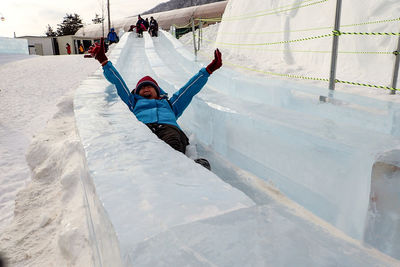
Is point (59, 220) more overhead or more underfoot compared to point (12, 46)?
more underfoot

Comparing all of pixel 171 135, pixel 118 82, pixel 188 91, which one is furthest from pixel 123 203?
pixel 118 82

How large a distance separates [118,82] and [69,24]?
169 feet

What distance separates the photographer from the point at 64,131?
2539mm

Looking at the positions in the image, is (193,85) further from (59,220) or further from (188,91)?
(59,220)

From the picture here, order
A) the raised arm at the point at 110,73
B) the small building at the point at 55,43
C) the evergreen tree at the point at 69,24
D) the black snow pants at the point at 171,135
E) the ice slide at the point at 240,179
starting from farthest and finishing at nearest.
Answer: the evergreen tree at the point at 69,24, the small building at the point at 55,43, the raised arm at the point at 110,73, the black snow pants at the point at 171,135, the ice slide at the point at 240,179

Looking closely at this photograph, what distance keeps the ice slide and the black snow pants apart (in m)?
0.29

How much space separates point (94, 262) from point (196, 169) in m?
0.51

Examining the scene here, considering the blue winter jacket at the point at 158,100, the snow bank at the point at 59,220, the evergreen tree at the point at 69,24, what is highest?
the evergreen tree at the point at 69,24

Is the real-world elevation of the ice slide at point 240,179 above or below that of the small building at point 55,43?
below

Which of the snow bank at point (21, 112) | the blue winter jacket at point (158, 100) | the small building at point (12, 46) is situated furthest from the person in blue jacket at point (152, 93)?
the small building at point (12, 46)

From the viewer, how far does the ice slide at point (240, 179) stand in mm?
686

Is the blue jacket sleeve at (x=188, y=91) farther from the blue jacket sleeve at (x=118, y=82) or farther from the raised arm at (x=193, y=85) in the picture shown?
the blue jacket sleeve at (x=118, y=82)

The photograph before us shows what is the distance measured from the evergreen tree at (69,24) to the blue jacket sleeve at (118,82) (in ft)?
165

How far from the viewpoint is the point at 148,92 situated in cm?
270
